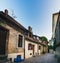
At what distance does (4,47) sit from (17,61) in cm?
330

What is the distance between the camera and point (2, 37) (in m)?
12.6

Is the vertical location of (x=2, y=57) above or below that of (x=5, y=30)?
below

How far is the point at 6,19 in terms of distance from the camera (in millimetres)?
13062

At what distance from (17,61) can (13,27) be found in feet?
11.8

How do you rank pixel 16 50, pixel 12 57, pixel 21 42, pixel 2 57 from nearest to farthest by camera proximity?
1. pixel 2 57
2. pixel 12 57
3. pixel 16 50
4. pixel 21 42

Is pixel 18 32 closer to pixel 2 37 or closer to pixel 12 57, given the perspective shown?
pixel 12 57

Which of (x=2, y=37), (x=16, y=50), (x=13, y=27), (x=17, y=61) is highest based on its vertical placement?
(x=13, y=27)

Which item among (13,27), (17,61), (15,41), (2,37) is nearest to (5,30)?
(2,37)

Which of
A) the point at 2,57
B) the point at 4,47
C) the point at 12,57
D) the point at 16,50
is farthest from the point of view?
the point at 16,50

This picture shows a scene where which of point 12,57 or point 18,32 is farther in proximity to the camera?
point 18,32

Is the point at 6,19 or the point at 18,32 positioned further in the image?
the point at 18,32

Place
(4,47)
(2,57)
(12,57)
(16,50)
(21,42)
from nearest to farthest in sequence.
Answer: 1. (2,57)
2. (4,47)
3. (12,57)
4. (16,50)
5. (21,42)

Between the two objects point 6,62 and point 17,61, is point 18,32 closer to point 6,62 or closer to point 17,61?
point 17,61

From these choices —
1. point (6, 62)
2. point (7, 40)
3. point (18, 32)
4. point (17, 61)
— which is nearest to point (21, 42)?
point (18, 32)
